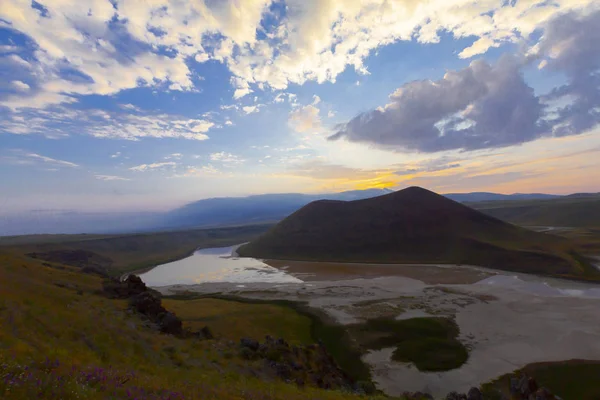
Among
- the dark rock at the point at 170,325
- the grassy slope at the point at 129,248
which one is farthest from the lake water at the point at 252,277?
the dark rock at the point at 170,325

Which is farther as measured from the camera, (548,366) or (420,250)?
(420,250)

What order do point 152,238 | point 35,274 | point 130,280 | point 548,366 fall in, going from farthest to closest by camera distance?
1. point 152,238
2. point 130,280
3. point 548,366
4. point 35,274

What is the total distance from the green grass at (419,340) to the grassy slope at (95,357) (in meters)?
21.6

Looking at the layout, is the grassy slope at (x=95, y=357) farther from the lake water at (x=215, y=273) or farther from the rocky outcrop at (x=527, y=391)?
the lake water at (x=215, y=273)

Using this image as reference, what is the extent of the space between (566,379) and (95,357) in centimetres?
4137

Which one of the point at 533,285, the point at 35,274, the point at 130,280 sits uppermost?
the point at 35,274

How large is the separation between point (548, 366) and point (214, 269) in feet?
327

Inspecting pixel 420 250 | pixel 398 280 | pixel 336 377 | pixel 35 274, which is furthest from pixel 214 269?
pixel 336 377

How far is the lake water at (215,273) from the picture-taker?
308ft

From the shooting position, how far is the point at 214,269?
115 metres

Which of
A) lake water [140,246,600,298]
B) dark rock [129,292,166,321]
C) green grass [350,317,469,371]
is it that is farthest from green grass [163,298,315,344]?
lake water [140,246,600,298]

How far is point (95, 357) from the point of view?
1510cm

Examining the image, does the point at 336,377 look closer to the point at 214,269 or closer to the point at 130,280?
the point at 130,280

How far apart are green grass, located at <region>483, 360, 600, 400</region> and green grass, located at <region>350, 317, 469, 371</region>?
5.83 metres
